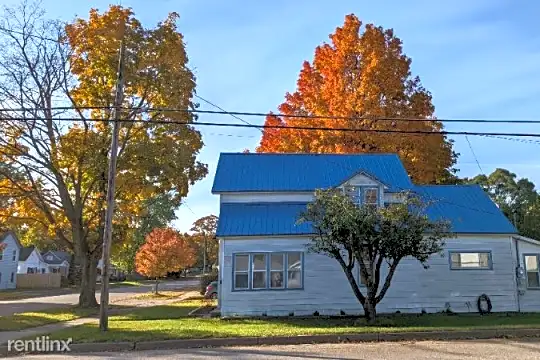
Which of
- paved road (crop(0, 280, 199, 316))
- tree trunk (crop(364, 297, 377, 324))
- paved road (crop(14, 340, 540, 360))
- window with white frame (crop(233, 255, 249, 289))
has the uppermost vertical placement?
window with white frame (crop(233, 255, 249, 289))

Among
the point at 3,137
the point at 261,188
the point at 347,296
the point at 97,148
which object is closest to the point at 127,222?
the point at 97,148

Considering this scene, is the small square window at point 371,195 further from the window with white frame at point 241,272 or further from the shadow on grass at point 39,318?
the shadow on grass at point 39,318

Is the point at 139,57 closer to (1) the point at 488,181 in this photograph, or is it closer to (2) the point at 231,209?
(2) the point at 231,209

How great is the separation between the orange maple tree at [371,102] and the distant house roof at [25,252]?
5718cm

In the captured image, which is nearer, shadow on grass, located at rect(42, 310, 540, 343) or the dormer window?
shadow on grass, located at rect(42, 310, 540, 343)

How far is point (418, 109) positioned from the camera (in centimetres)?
3234

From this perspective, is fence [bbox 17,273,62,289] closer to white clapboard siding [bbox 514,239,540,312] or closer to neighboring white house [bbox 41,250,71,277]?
neighboring white house [bbox 41,250,71,277]

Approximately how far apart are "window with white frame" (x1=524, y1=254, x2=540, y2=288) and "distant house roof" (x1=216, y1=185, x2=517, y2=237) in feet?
5.30

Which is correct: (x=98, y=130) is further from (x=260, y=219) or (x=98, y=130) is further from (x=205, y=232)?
(x=205, y=232)

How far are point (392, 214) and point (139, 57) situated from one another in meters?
16.4

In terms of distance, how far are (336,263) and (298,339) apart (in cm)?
814

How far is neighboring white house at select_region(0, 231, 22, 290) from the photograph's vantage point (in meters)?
61.3

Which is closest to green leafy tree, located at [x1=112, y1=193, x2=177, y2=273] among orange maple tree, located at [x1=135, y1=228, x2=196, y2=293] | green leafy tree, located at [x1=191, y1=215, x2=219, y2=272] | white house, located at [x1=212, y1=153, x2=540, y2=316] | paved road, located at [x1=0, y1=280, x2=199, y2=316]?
green leafy tree, located at [x1=191, y1=215, x2=219, y2=272]

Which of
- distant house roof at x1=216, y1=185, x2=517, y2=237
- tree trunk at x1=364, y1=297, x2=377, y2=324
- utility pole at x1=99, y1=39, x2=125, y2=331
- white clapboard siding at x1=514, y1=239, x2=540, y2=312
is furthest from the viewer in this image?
white clapboard siding at x1=514, y1=239, x2=540, y2=312
